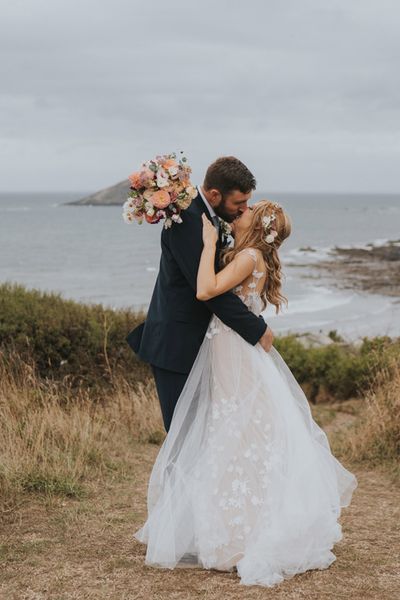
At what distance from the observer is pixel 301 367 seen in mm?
12906

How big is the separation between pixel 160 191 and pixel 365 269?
41323 millimetres

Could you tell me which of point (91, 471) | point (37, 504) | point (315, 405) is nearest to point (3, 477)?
point (37, 504)

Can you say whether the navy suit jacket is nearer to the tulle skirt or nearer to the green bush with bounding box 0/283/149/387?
the tulle skirt

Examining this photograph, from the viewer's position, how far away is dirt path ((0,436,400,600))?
14.8 feet

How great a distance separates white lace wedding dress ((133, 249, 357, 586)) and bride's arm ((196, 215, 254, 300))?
97mm

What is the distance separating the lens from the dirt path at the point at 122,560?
4.52m

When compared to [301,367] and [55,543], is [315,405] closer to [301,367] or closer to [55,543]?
[301,367]

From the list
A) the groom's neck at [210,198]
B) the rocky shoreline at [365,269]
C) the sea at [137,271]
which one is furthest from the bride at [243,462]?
the rocky shoreline at [365,269]

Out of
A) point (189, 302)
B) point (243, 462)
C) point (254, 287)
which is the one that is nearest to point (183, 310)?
point (189, 302)

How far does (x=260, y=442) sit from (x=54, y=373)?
609 centimetres

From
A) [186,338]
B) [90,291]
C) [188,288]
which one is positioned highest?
[188,288]

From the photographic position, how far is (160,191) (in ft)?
14.9

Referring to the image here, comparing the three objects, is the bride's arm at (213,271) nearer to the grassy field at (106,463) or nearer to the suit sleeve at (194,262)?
the suit sleeve at (194,262)

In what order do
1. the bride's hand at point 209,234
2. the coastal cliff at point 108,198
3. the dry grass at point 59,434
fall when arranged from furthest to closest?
the coastal cliff at point 108,198
the dry grass at point 59,434
the bride's hand at point 209,234
